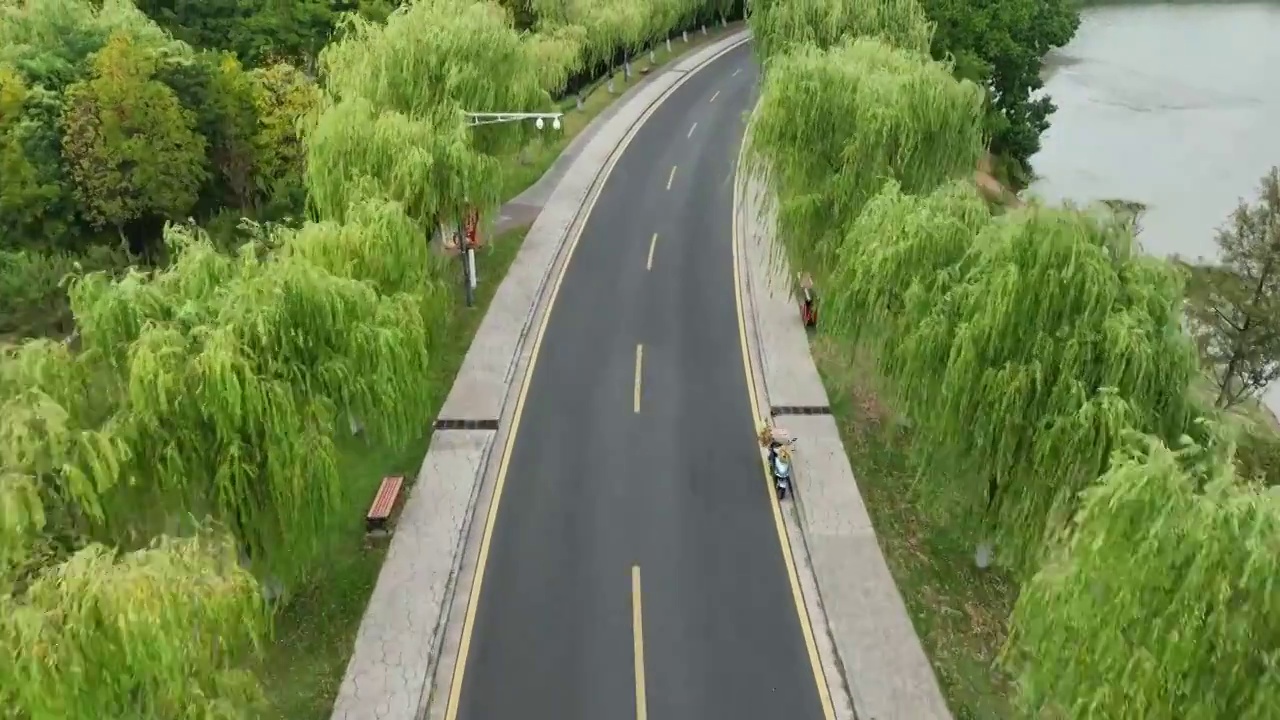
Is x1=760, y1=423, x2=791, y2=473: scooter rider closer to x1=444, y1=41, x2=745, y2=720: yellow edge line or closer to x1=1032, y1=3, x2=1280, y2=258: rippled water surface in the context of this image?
x1=444, y1=41, x2=745, y2=720: yellow edge line

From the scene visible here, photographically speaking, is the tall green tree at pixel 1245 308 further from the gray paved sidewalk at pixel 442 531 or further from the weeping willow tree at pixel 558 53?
the weeping willow tree at pixel 558 53

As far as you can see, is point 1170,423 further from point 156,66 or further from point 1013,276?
point 156,66

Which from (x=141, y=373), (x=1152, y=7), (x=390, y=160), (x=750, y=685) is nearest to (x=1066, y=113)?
(x=1152, y=7)

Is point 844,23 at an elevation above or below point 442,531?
above

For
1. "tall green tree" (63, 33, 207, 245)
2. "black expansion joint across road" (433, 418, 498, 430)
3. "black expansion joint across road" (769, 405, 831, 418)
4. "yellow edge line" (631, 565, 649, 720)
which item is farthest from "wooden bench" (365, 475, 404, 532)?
"tall green tree" (63, 33, 207, 245)

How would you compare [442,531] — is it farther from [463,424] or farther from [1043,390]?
[1043,390]

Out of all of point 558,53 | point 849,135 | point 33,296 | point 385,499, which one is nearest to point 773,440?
point 849,135
